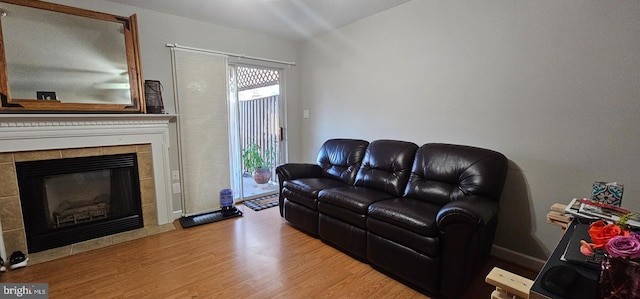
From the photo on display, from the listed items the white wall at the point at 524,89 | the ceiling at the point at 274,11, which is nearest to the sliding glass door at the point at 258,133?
the ceiling at the point at 274,11

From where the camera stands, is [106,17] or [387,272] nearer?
[387,272]

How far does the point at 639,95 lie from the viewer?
164 centimetres

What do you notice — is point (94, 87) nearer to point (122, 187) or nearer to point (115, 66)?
point (115, 66)

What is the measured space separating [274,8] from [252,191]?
2.64 m

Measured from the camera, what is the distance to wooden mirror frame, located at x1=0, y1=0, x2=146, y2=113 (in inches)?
86.0

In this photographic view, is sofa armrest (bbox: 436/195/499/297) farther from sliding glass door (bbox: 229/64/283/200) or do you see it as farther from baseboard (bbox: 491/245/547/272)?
sliding glass door (bbox: 229/64/283/200)

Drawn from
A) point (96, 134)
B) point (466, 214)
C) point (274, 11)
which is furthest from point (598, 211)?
point (96, 134)

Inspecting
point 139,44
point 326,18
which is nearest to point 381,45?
point 326,18

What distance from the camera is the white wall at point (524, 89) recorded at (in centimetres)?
171

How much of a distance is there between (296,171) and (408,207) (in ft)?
4.68

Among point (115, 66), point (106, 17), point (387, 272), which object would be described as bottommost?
point (387, 272)

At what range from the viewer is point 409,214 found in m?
1.86
